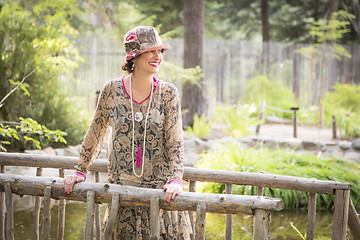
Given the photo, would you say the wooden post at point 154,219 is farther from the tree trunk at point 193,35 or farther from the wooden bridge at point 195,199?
the tree trunk at point 193,35

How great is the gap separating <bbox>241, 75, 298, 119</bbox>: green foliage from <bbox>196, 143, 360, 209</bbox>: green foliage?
5604mm

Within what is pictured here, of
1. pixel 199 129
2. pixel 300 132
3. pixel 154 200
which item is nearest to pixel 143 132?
pixel 154 200

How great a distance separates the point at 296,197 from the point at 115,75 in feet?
28.9

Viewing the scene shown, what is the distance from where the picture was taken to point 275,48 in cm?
1605

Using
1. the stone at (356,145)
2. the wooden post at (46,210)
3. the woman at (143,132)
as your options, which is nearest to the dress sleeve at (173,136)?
the woman at (143,132)

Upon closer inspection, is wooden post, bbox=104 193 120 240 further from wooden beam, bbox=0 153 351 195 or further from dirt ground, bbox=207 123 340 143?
dirt ground, bbox=207 123 340 143

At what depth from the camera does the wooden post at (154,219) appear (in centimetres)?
259

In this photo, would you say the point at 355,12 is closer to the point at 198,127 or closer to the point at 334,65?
the point at 334,65

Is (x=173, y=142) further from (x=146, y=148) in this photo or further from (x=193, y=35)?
(x=193, y=35)

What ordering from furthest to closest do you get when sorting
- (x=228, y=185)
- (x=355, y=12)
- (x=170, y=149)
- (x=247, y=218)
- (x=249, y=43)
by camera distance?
(x=355, y=12) → (x=249, y=43) → (x=247, y=218) → (x=228, y=185) → (x=170, y=149)

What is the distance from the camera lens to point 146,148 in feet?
9.00

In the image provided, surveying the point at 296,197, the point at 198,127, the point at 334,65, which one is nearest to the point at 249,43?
the point at 334,65

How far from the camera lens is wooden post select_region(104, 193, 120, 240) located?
265cm

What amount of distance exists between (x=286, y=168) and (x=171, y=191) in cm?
450
